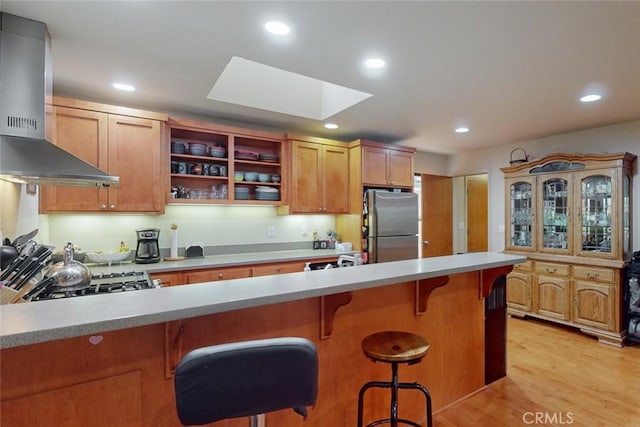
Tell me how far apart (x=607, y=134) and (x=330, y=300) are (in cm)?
429

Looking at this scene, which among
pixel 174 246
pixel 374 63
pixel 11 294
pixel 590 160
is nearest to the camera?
pixel 11 294

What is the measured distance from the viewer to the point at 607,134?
3836 mm

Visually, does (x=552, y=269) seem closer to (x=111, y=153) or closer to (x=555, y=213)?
(x=555, y=213)

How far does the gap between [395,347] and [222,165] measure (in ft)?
9.26

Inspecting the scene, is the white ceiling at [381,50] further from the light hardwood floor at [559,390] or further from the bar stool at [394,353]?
the light hardwood floor at [559,390]

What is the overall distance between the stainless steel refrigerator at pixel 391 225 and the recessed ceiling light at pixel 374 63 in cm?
196

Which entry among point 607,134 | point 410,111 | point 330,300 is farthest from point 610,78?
point 330,300

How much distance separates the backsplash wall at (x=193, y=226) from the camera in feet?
9.89

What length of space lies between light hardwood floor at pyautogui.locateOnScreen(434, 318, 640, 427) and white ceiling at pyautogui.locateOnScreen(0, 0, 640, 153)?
94.0 inches

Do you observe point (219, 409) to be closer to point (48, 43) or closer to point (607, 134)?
point (48, 43)

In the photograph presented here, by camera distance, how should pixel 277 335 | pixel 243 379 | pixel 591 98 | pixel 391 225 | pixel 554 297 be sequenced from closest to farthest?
pixel 243 379
pixel 277 335
pixel 591 98
pixel 554 297
pixel 391 225

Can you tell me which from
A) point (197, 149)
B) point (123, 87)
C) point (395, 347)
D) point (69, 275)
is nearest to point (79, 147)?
point (123, 87)

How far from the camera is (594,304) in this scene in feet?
11.6

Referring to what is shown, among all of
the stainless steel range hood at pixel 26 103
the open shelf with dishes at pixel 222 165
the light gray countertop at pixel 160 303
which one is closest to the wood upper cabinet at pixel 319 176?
the open shelf with dishes at pixel 222 165
